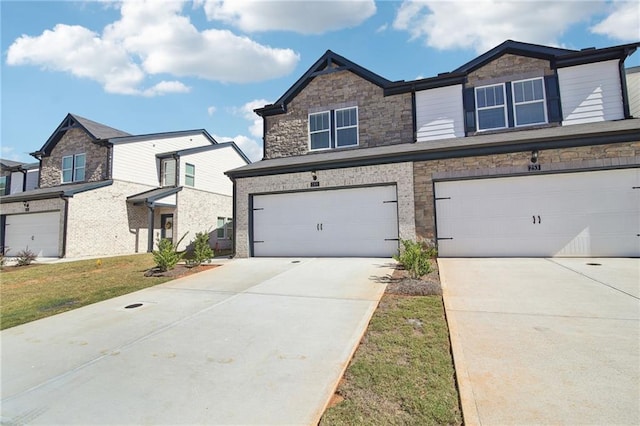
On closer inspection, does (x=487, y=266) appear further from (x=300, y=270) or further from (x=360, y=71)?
(x=360, y=71)

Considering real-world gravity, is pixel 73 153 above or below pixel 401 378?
above

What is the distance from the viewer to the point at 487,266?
28.2 feet

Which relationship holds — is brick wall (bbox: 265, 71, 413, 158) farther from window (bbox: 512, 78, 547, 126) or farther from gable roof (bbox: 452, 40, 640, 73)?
window (bbox: 512, 78, 547, 126)

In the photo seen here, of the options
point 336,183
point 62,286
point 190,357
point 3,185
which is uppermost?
point 3,185

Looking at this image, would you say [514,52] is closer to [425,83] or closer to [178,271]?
[425,83]

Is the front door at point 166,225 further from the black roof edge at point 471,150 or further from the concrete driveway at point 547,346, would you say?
the concrete driveway at point 547,346

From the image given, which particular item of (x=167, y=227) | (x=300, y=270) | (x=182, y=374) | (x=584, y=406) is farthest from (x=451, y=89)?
(x=167, y=227)

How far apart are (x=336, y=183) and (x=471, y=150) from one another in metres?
4.71

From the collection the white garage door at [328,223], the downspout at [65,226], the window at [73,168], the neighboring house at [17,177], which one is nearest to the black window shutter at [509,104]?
the white garage door at [328,223]

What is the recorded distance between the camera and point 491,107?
1216cm

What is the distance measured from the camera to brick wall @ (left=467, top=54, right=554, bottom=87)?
11.7m

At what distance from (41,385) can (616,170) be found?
13540mm

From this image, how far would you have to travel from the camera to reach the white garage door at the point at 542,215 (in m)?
9.08

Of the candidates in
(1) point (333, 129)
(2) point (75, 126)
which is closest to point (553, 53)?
(1) point (333, 129)
